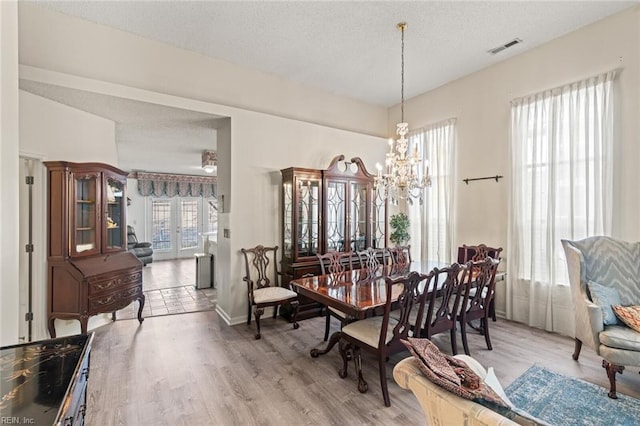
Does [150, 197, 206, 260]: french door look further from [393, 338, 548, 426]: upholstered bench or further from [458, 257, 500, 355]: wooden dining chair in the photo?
[393, 338, 548, 426]: upholstered bench

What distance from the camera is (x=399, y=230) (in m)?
4.98

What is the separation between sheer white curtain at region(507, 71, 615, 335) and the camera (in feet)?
10.4

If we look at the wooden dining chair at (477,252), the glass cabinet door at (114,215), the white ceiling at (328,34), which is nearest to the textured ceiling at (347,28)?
the white ceiling at (328,34)

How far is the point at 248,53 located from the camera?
3791mm

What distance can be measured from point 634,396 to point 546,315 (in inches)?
50.9

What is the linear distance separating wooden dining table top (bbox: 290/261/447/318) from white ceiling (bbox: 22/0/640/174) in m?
2.60

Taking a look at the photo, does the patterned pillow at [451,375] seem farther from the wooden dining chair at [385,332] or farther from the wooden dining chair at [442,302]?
the wooden dining chair at [442,302]

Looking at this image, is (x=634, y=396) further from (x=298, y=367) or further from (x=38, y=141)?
(x=38, y=141)

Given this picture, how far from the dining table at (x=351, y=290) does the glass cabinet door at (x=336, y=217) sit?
3.63ft

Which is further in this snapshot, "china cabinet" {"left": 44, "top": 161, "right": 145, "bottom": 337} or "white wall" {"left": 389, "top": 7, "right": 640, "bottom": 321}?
"china cabinet" {"left": 44, "top": 161, "right": 145, "bottom": 337}

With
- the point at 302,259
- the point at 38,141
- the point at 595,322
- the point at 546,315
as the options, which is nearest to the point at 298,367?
the point at 302,259

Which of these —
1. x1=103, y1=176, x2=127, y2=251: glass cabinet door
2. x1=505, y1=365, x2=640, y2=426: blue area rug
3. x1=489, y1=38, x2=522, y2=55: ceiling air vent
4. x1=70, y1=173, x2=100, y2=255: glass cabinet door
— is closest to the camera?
x1=505, y1=365, x2=640, y2=426: blue area rug

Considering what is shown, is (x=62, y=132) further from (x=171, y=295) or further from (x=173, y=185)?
(x=173, y=185)

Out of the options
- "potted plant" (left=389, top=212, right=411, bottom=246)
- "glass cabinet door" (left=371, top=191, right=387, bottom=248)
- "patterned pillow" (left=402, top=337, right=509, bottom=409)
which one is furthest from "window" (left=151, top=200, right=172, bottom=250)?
"patterned pillow" (left=402, top=337, right=509, bottom=409)
